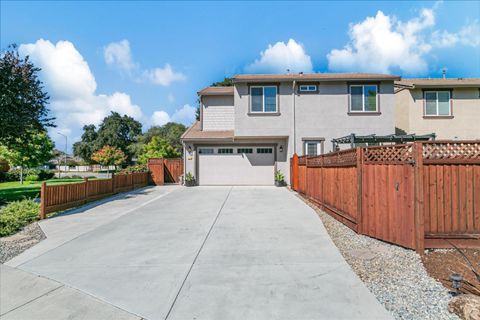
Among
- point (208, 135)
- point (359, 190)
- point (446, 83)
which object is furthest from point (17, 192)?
point (446, 83)

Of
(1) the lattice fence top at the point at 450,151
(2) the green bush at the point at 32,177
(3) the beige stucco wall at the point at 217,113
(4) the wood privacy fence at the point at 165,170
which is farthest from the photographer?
(2) the green bush at the point at 32,177

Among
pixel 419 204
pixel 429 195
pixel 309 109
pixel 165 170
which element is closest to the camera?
pixel 419 204

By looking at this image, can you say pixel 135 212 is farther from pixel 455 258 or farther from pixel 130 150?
pixel 130 150

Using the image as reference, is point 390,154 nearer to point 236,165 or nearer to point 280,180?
point 280,180

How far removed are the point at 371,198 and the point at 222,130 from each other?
1262cm

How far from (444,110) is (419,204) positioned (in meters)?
14.0

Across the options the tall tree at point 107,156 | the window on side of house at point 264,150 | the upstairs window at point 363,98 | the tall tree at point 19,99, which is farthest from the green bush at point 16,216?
the tall tree at point 107,156

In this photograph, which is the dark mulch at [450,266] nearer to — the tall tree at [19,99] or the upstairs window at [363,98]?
the upstairs window at [363,98]

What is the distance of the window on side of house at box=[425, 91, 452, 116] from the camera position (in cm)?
1513

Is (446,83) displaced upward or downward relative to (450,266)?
upward

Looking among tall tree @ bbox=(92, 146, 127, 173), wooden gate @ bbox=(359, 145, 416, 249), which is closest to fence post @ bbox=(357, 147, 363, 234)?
wooden gate @ bbox=(359, 145, 416, 249)

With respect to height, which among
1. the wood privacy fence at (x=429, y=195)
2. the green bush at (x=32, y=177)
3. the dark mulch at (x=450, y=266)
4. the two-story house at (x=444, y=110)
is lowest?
the dark mulch at (x=450, y=266)

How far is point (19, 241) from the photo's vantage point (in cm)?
600

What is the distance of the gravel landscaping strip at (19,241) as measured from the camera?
204 inches
